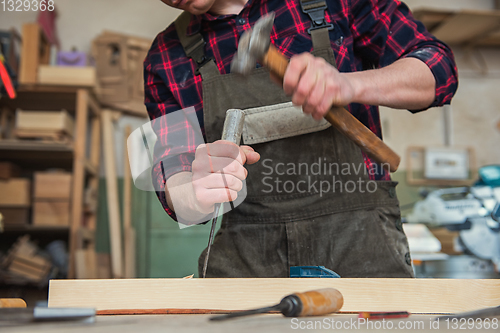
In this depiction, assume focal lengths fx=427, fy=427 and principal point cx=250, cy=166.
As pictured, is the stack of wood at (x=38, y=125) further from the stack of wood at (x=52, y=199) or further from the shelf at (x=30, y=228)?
the shelf at (x=30, y=228)

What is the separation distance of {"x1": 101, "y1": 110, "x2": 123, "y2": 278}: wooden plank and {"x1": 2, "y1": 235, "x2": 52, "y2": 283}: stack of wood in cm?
48

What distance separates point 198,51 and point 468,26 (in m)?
3.14

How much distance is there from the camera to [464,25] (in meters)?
3.50

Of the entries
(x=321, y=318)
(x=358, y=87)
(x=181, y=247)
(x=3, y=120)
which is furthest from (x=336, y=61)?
(x=3, y=120)

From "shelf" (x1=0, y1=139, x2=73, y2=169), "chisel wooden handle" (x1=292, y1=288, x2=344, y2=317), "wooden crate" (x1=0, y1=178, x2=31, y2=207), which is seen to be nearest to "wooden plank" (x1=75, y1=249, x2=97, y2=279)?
"wooden crate" (x1=0, y1=178, x2=31, y2=207)

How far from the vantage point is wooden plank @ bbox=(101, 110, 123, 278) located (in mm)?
3189

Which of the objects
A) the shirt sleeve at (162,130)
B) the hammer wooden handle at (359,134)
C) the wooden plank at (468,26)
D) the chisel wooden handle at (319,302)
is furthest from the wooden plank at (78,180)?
the wooden plank at (468,26)

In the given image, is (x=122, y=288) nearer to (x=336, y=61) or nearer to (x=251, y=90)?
(x=251, y=90)

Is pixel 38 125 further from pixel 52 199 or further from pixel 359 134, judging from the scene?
pixel 359 134

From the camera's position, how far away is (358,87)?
0.87 meters

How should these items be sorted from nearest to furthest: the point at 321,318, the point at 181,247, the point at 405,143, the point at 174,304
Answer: the point at 321,318 → the point at 174,304 → the point at 181,247 → the point at 405,143

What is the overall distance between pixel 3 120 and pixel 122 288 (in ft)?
9.62

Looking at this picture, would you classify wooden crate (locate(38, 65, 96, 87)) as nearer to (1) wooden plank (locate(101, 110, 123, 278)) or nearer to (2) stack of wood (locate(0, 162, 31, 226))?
(1) wooden plank (locate(101, 110, 123, 278))

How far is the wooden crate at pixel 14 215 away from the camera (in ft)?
9.41
